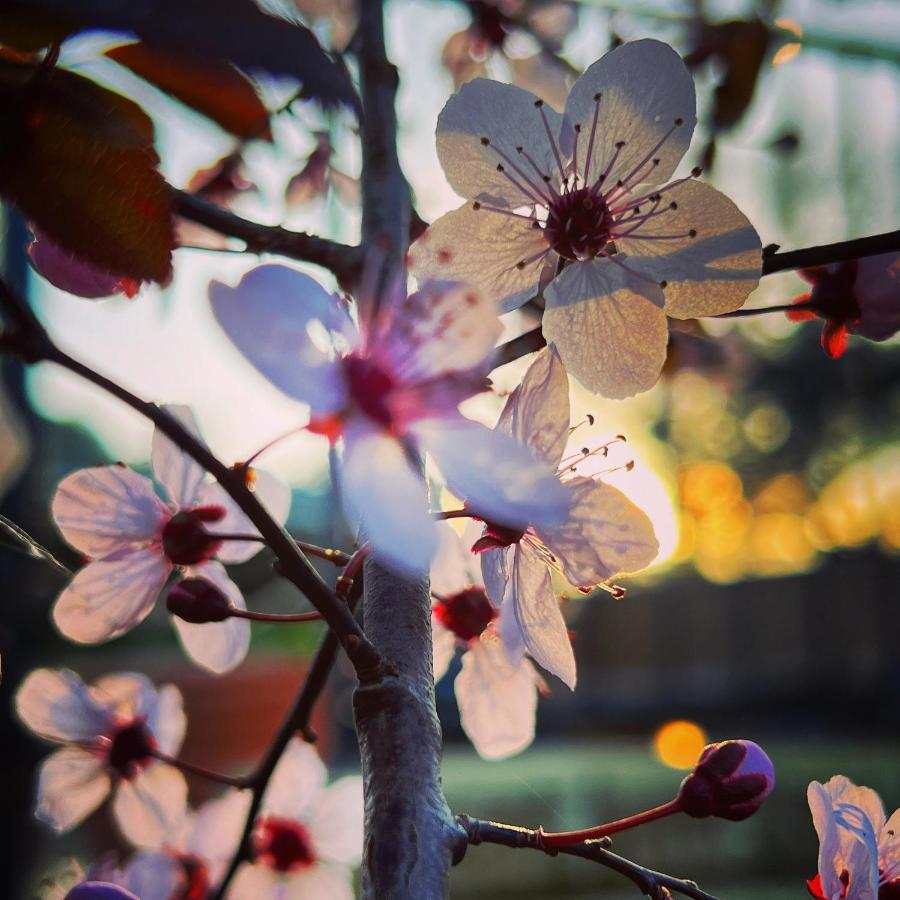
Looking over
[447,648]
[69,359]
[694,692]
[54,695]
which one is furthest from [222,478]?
[694,692]

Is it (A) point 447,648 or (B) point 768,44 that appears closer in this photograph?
(A) point 447,648

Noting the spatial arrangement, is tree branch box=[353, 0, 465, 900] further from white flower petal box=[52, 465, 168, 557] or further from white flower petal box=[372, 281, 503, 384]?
white flower petal box=[52, 465, 168, 557]

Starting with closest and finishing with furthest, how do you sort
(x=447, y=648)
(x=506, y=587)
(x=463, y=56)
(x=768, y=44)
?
(x=506, y=587) → (x=447, y=648) → (x=768, y=44) → (x=463, y=56)

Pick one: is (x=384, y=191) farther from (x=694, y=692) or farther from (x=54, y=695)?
(x=694, y=692)

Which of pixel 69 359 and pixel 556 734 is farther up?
pixel 556 734

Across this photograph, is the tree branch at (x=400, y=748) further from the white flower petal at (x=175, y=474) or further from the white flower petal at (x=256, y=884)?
the white flower petal at (x=256, y=884)

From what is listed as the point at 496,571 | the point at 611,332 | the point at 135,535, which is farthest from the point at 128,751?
the point at 611,332
